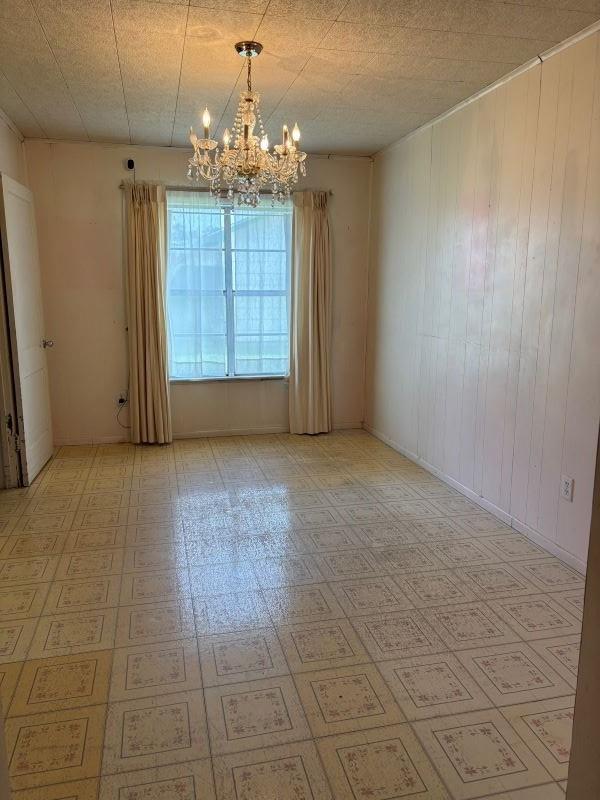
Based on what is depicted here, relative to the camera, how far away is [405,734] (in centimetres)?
184

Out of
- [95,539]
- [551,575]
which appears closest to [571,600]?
[551,575]

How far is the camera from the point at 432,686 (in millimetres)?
2064

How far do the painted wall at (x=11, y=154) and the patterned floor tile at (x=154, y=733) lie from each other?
3.64 meters

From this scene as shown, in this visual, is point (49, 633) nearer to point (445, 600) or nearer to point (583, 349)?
point (445, 600)

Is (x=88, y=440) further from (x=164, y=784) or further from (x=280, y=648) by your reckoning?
(x=164, y=784)

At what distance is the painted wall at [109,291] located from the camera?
4875 mm

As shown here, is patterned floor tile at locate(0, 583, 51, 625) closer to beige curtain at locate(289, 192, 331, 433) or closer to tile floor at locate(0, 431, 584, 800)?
tile floor at locate(0, 431, 584, 800)

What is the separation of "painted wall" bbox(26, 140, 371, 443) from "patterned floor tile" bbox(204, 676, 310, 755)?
3.60 m

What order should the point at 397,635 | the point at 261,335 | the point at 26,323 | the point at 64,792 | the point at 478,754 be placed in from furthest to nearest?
the point at 261,335
the point at 26,323
the point at 397,635
the point at 478,754
the point at 64,792

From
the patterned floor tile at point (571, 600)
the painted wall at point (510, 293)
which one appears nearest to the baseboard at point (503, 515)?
the painted wall at point (510, 293)

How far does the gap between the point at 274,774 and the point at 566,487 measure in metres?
2.04

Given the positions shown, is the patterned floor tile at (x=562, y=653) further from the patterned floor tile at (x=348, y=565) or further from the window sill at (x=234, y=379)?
the window sill at (x=234, y=379)

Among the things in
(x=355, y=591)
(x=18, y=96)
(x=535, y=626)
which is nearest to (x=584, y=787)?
(x=535, y=626)

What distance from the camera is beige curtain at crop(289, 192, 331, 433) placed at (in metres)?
5.25
